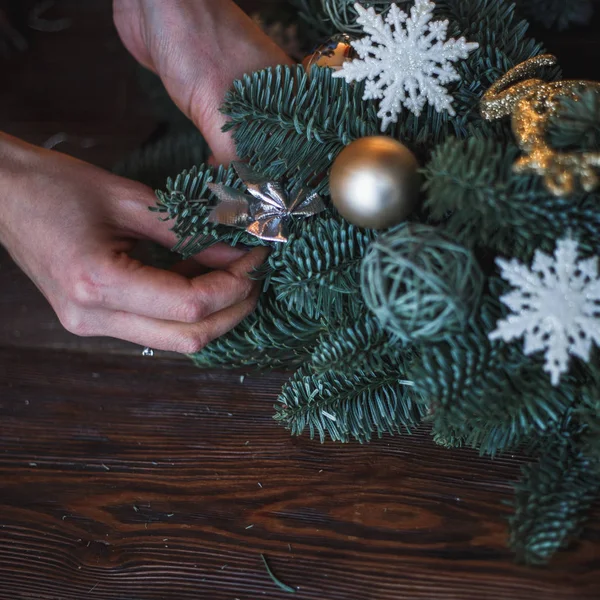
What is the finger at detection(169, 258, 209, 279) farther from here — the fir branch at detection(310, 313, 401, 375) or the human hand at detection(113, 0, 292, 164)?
the fir branch at detection(310, 313, 401, 375)

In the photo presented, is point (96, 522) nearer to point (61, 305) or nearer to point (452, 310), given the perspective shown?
point (61, 305)

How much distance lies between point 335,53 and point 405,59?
105 millimetres

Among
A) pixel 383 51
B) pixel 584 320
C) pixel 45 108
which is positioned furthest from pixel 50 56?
pixel 584 320

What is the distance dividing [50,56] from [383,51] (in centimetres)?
67

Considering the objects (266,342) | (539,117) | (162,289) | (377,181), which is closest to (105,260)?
(162,289)

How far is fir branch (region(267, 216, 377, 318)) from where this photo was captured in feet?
1.67

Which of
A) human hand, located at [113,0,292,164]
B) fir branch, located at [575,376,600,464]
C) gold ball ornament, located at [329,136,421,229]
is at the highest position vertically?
gold ball ornament, located at [329,136,421,229]

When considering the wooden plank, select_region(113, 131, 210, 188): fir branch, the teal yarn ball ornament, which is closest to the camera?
the teal yarn ball ornament

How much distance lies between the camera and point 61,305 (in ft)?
2.06

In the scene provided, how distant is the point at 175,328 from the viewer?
1.96ft

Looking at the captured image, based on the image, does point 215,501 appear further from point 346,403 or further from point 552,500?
point 552,500

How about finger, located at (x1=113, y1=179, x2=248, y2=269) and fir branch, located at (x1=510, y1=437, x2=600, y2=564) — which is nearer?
fir branch, located at (x1=510, y1=437, x2=600, y2=564)

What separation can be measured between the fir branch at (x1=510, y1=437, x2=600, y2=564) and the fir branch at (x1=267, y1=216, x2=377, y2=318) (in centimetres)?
20

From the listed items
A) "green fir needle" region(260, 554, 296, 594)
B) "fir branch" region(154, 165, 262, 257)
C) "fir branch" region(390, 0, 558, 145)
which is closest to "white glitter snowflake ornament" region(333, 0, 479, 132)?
"fir branch" region(390, 0, 558, 145)
